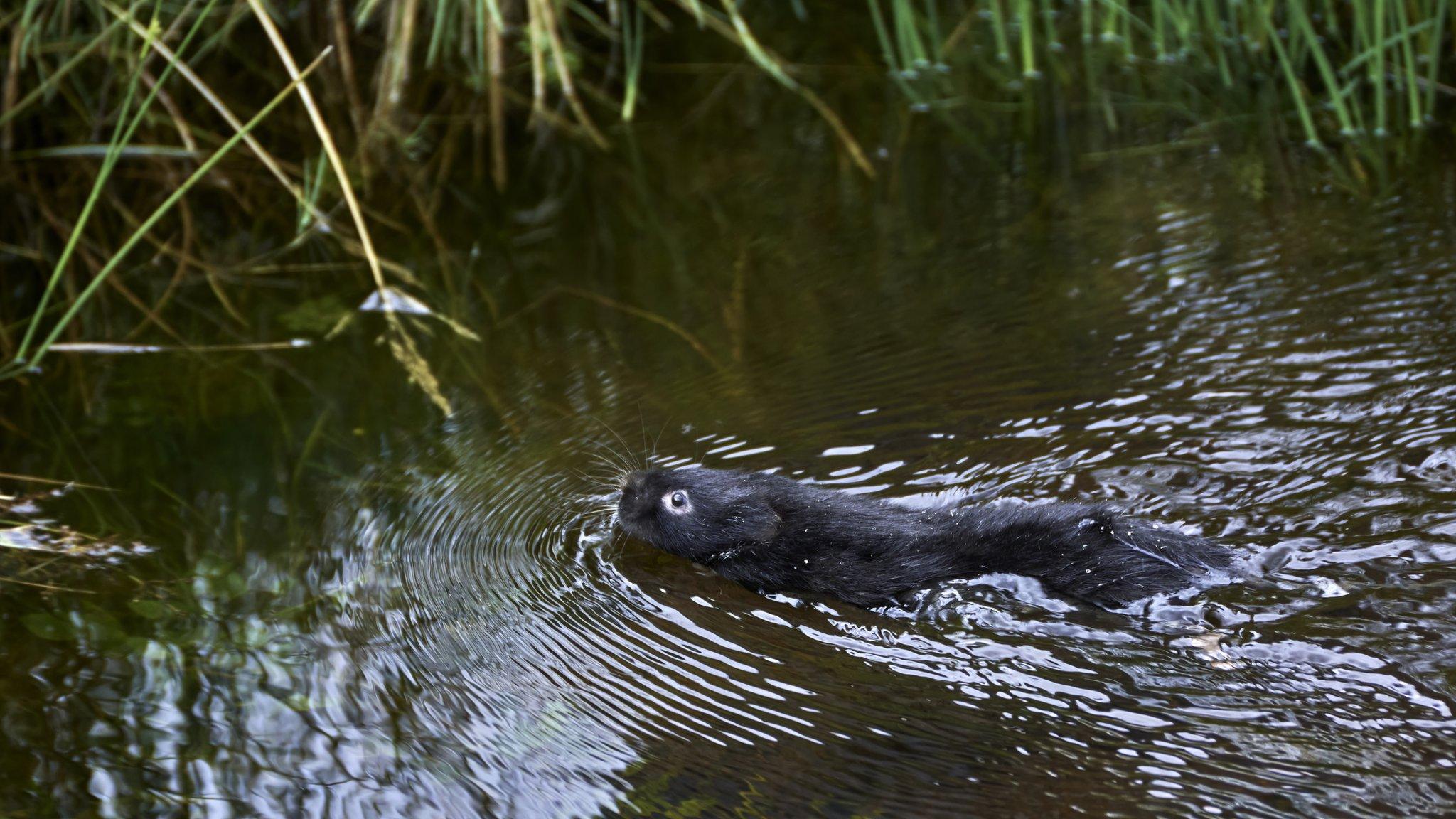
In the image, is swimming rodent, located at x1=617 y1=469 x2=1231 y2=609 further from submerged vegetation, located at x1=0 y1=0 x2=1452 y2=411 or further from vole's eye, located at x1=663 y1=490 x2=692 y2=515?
submerged vegetation, located at x1=0 y1=0 x2=1452 y2=411

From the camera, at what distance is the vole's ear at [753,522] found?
3.61m

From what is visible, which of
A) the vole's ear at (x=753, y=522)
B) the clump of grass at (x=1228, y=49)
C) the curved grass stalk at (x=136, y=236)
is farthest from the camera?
the clump of grass at (x=1228, y=49)

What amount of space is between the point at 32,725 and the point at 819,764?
1.86 m

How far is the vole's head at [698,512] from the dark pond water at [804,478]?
0.31ft

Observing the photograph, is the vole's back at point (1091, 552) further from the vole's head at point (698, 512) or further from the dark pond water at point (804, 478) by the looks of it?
the vole's head at point (698, 512)

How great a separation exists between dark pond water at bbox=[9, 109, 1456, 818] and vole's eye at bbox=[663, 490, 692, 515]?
0.17 meters

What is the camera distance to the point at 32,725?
325 cm

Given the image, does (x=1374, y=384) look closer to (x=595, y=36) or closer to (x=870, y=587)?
(x=870, y=587)

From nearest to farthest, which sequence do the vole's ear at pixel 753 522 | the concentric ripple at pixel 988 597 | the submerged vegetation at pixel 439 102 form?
the concentric ripple at pixel 988 597, the vole's ear at pixel 753 522, the submerged vegetation at pixel 439 102

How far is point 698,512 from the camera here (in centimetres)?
370

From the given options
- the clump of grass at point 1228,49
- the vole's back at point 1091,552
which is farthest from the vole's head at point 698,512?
the clump of grass at point 1228,49

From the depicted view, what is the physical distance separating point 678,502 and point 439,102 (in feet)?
13.7

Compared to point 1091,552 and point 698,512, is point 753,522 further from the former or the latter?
point 1091,552

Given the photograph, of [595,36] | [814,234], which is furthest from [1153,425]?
[595,36]
